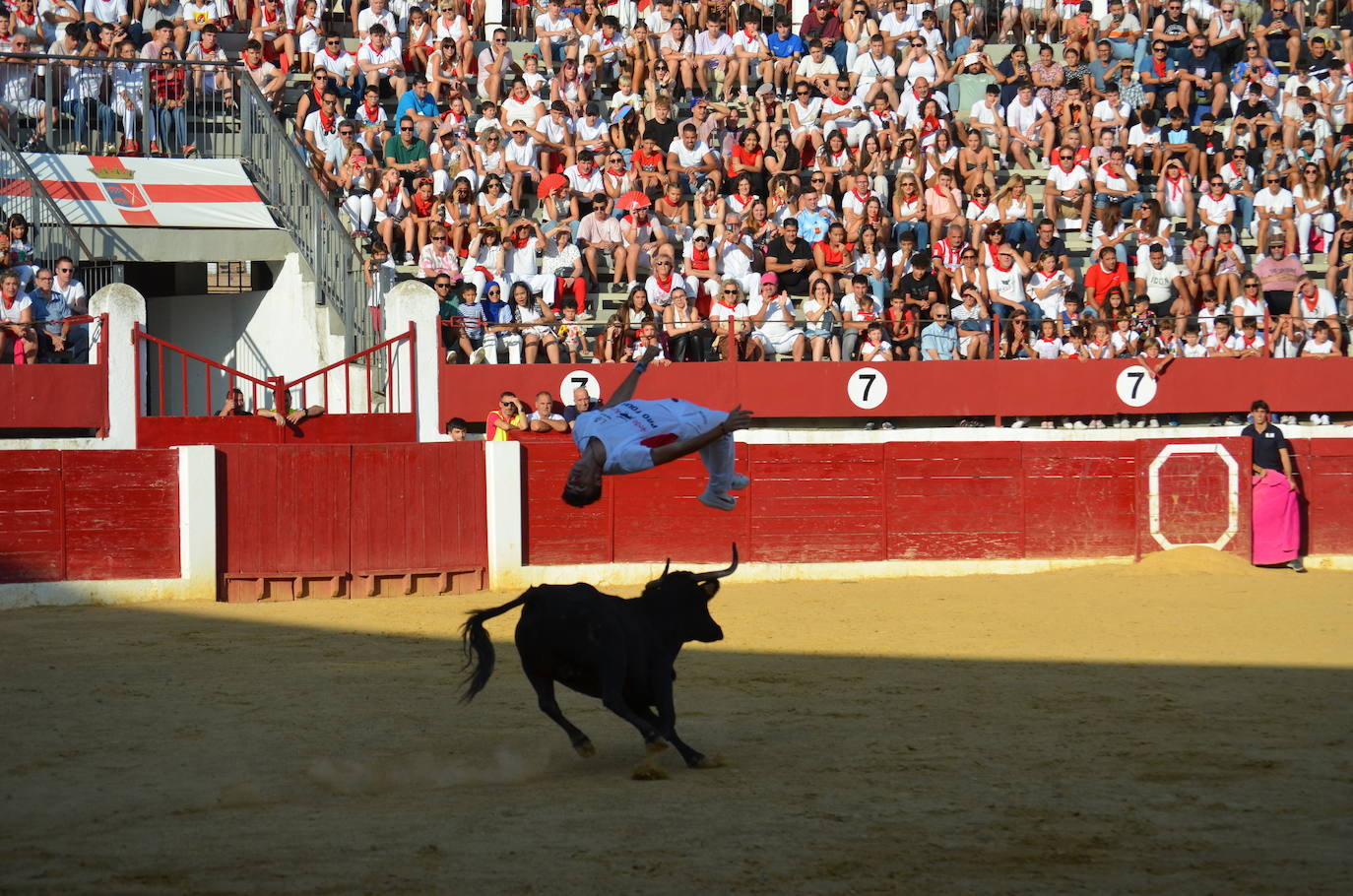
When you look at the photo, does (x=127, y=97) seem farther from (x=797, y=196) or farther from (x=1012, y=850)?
(x=1012, y=850)

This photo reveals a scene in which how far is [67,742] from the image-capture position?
A: 24.3 ft

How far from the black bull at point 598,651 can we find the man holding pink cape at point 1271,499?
29.6 ft

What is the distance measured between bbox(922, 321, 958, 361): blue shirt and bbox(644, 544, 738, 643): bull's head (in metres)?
8.92

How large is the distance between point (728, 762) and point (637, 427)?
1.48m

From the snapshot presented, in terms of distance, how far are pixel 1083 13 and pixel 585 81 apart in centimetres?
660

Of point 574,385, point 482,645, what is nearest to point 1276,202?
point 574,385

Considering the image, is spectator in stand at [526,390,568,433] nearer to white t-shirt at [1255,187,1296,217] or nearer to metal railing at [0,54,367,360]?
metal railing at [0,54,367,360]

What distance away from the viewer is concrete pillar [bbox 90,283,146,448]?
13.6m

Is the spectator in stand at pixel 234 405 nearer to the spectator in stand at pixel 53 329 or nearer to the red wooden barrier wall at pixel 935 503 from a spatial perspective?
the spectator in stand at pixel 53 329

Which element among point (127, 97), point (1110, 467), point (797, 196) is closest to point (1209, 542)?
point (1110, 467)

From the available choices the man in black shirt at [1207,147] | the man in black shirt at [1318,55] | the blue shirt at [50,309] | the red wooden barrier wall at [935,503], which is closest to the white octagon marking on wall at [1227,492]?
the red wooden barrier wall at [935,503]

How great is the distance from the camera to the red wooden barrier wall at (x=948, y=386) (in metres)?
15.1

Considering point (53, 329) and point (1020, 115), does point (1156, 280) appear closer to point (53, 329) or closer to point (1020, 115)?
point (1020, 115)

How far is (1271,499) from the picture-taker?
47.7ft
